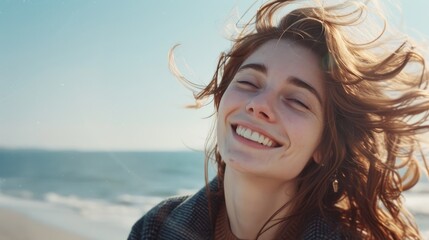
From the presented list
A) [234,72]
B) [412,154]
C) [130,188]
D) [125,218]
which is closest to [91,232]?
[125,218]

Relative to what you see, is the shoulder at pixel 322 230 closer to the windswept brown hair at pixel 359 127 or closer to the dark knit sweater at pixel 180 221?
A: the windswept brown hair at pixel 359 127

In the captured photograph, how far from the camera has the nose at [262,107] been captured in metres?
2.45

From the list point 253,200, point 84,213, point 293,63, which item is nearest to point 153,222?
point 253,200

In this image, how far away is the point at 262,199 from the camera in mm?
2689

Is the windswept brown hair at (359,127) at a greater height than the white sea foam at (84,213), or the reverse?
the windswept brown hair at (359,127)

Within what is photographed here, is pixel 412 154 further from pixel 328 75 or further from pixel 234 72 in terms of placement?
pixel 234 72

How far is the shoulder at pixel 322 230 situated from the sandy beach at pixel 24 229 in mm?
3335

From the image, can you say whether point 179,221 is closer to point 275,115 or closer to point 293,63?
point 275,115

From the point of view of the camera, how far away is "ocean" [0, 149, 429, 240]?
640 centimetres

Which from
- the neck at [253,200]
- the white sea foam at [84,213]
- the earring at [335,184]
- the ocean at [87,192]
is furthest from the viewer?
the ocean at [87,192]

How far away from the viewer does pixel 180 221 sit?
9.23 ft

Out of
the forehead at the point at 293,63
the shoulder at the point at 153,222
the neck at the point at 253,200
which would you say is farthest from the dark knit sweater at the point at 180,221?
the forehead at the point at 293,63

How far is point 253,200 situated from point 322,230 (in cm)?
34

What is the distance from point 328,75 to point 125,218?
4.90 metres
